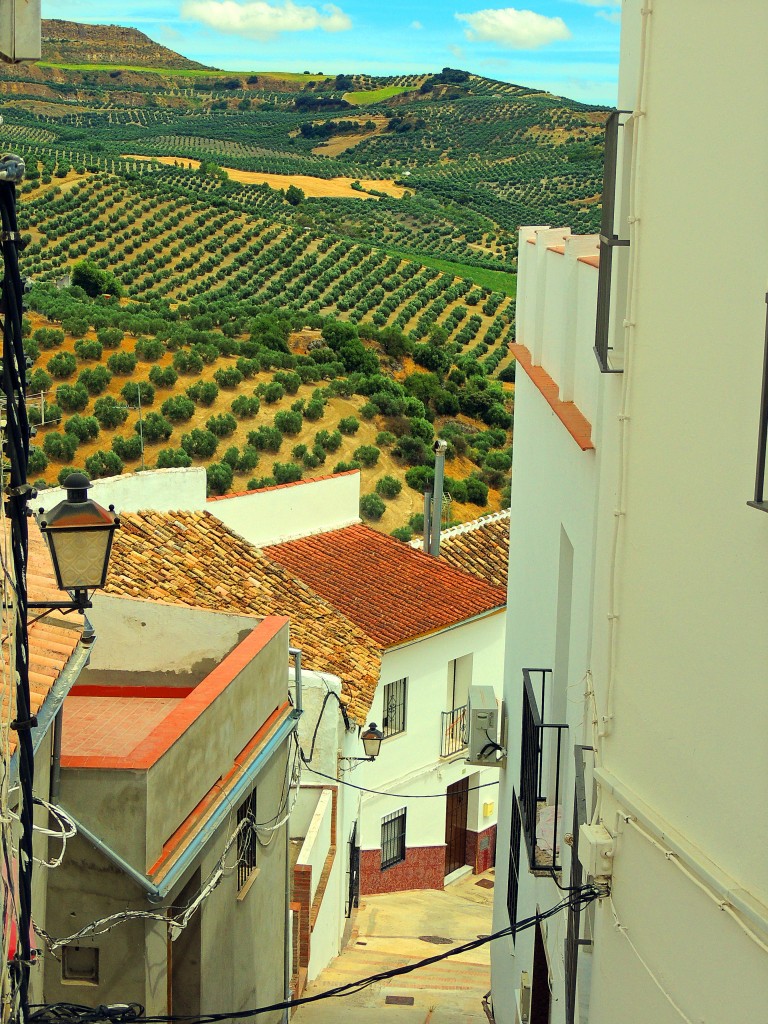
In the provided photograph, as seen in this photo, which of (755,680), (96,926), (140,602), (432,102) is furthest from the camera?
(432,102)

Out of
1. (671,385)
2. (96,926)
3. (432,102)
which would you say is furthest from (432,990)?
(432,102)

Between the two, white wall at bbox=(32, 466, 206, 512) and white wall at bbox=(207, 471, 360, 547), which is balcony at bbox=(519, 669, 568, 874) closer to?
white wall at bbox=(32, 466, 206, 512)

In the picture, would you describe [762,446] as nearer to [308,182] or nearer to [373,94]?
[308,182]

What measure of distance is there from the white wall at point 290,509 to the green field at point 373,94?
120363 mm

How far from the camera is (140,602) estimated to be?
416 inches

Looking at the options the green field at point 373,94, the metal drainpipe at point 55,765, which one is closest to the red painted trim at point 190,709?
the metal drainpipe at point 55,765

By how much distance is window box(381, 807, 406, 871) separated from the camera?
2009 centimetres

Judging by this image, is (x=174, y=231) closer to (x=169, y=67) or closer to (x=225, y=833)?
(x=225, y=833)

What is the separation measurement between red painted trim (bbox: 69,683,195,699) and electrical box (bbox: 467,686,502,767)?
2.43 metres

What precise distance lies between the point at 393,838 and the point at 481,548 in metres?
6.80

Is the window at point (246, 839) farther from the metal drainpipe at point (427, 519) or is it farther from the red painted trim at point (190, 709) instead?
the metal drainpipe at point (427, 519)

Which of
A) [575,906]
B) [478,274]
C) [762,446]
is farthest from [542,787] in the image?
[478,274]

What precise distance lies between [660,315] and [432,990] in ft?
38.1

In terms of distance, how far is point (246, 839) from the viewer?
1027 cm
